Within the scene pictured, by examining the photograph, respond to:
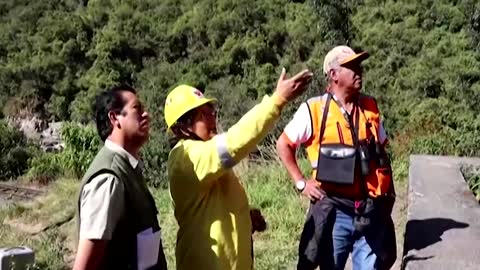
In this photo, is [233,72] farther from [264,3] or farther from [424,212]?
[424,212]

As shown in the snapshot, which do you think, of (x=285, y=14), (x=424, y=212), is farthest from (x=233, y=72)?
(x=424, y=212)

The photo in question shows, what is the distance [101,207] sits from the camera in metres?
2.48

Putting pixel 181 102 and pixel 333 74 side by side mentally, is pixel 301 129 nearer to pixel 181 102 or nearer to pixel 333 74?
pixel 333 74

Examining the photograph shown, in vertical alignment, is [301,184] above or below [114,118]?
below

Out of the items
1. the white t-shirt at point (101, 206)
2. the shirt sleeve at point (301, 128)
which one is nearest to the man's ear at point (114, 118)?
the white t-shirt at point (101, 206)

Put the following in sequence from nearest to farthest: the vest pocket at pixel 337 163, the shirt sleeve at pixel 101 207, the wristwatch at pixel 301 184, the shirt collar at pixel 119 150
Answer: the shirt sleeve at pixel 101 207, the shirt collar at pixel 119 150, the vest pocket at pixel 337 163, the wristwatch at pixel 301 184

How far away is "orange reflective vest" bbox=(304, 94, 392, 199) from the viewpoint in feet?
11.6

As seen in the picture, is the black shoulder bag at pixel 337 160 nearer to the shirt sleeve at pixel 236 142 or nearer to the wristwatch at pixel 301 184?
the wristwatch at pixel 301 184

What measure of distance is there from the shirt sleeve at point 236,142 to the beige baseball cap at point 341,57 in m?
0.90

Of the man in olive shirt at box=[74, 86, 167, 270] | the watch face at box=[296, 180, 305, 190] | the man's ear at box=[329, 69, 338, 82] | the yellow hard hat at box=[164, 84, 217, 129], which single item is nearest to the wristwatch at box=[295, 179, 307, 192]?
the watch face at box=[296, 180, 305, 190]

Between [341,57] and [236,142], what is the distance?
1.05 meters

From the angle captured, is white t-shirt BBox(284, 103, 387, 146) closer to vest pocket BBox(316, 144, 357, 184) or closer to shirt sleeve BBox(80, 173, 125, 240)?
vest pocket BBox(316, 144, 357, 184)

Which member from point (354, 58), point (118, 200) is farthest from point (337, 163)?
point (118, 200)

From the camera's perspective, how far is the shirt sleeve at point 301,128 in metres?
3.59
